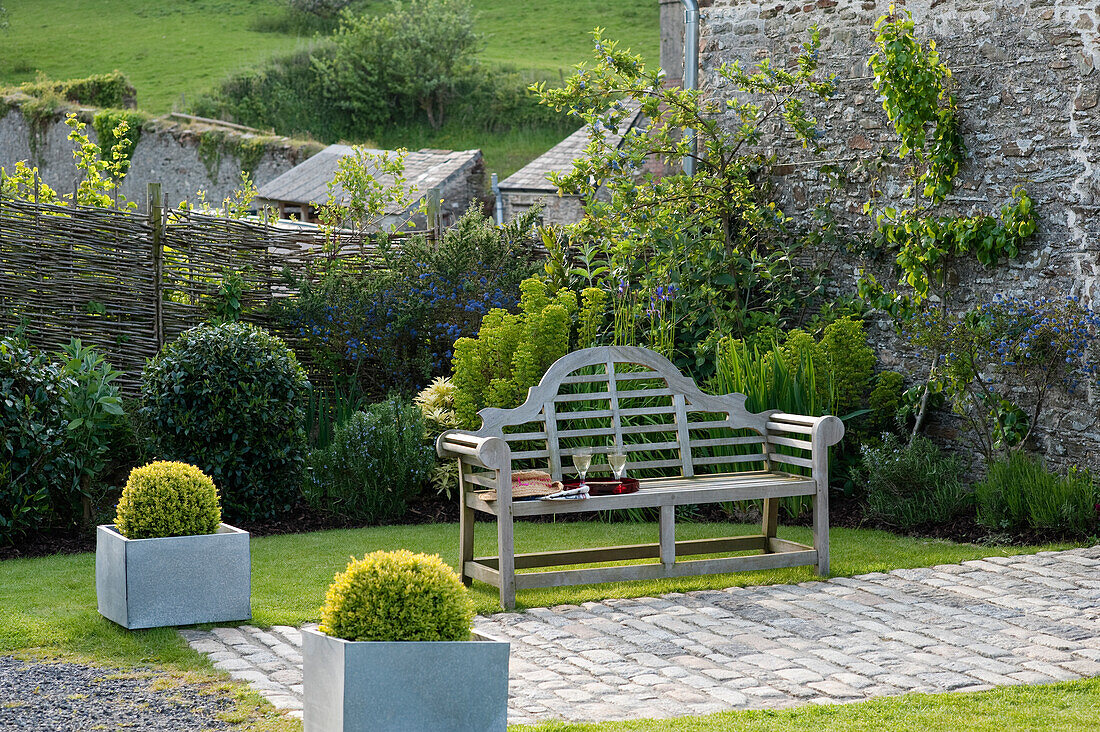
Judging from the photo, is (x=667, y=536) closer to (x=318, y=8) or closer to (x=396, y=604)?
(x=396, y=604)

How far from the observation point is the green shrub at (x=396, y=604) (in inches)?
126

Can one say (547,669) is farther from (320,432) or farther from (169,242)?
(169,242)

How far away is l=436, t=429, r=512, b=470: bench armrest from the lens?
17.0ft

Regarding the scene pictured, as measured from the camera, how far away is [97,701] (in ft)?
12.6

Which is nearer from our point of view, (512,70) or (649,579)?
(649,579)

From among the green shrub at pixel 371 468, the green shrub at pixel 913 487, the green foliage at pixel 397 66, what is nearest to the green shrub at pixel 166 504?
the green shrub at pixel 371 468

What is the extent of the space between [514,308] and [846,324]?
2.50 meters

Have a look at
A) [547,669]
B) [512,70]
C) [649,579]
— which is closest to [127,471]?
[649,579]

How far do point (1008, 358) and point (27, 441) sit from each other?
5.59 metres

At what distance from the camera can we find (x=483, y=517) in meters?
7.73

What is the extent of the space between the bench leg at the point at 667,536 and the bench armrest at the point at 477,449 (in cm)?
82

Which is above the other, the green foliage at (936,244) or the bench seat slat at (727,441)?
the green foliage at (936,244)

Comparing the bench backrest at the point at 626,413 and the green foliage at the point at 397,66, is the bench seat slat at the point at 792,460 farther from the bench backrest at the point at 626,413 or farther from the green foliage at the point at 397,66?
the green foliage at the point at 397,66

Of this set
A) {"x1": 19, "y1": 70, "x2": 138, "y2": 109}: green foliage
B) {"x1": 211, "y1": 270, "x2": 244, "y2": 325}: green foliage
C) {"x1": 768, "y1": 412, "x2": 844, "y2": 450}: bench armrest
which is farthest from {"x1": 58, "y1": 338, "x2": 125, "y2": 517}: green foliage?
{"x1": 19, "y1": 70, "x2": 138, "y2": 109}: green foliage
